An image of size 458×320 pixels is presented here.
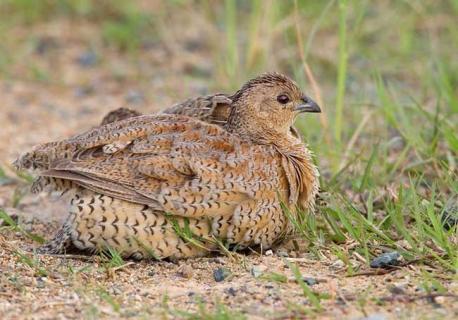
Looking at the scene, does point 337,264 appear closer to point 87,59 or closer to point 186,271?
point 186,271

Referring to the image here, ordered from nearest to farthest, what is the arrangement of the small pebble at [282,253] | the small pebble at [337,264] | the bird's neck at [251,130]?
the small pebble at [337,264] < the small pebble at [282,253] < the bird's neck at [251,130]

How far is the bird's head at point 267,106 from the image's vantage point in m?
5.93

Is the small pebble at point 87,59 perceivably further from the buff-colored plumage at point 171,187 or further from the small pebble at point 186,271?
the small pebble at point 186,271

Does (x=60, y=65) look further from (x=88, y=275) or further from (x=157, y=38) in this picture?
(x=88, y=275)

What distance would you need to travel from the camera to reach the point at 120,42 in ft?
34.4

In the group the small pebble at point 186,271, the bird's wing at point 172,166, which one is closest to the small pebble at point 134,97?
the bird's wing at point 172,166

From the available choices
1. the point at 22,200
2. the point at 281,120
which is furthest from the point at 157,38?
the point at 281,120

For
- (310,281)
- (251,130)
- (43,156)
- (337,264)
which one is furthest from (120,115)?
(310,281)

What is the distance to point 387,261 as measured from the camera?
5078mm

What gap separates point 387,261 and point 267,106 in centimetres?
135

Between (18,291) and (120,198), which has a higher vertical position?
(120,198)

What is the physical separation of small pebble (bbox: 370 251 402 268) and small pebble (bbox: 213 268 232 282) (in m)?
0.72

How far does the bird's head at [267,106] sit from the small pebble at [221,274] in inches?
38.8

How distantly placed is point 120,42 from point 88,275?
561cm
